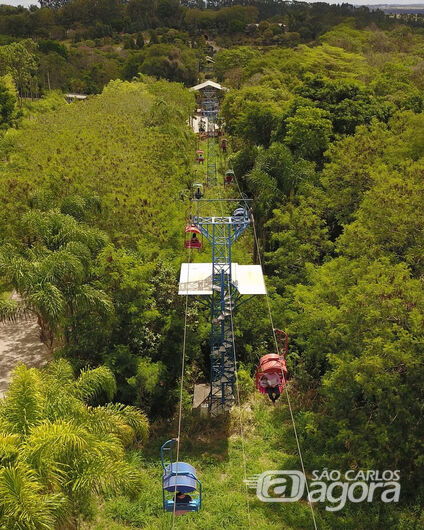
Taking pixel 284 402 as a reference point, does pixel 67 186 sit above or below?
above

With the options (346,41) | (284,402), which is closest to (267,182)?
(284,402)

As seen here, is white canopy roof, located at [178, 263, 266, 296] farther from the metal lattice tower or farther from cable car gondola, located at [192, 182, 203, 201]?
cable car gondola, located at [192, 182, 203, 201]

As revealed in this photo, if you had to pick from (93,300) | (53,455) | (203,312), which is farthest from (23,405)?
(203,312)

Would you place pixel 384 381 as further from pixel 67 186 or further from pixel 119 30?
pixel 119 30

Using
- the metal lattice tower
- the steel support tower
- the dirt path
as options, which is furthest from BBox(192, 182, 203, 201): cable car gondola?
the dirt path

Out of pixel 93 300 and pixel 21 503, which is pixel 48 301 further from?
pixel 21 503
